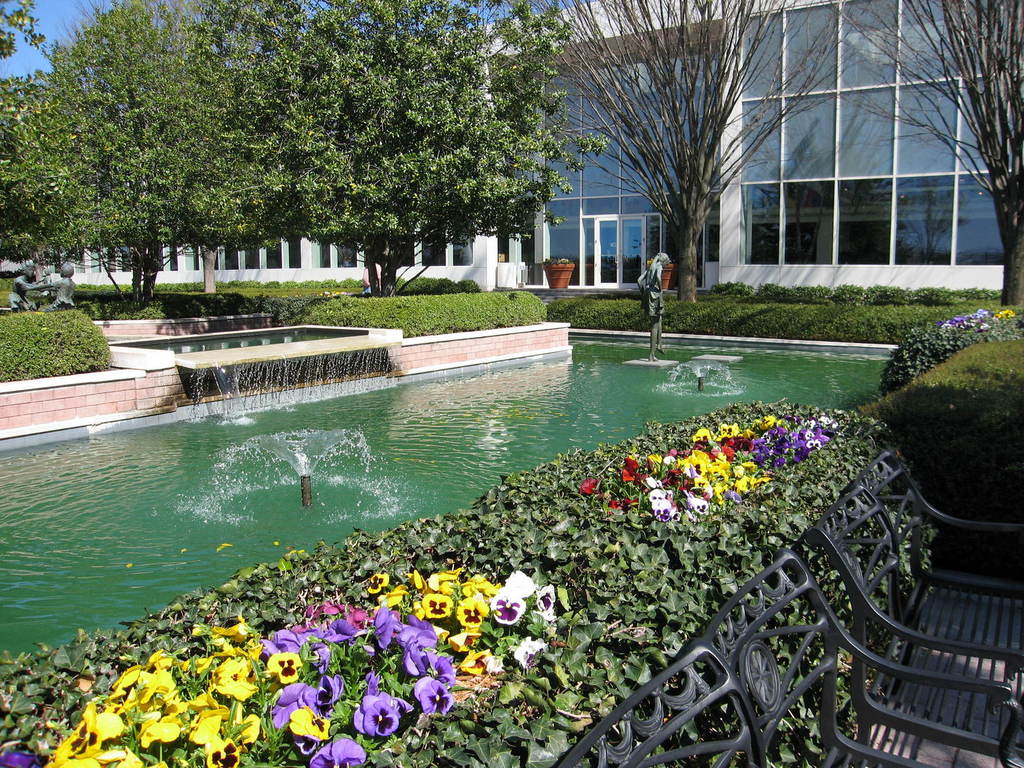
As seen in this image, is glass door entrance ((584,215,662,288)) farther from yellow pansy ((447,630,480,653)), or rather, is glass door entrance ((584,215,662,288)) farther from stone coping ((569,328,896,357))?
yellow pansy ((447,630,480,653))

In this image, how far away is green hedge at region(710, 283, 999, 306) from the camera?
70.0 feet

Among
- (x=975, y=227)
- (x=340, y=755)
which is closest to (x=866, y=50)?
(x=975, y=227)

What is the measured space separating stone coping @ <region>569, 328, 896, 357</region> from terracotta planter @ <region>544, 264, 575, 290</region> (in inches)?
321

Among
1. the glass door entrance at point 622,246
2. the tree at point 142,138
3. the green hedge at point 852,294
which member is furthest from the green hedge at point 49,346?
the glass door entrance at point 622,246

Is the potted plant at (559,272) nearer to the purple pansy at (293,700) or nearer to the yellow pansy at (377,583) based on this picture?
the yellow pansy at (377,583)

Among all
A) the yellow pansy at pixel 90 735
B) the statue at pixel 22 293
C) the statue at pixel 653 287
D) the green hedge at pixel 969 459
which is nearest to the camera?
the yellow pansy at pixel 90 735

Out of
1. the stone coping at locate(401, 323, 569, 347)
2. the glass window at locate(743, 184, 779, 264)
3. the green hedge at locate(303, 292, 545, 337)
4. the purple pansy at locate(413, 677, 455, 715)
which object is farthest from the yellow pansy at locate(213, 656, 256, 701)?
the glass window at locate(743, 184, 779, 264)

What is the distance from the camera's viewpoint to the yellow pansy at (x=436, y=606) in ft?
9.12

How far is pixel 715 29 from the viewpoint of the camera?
19578 mm

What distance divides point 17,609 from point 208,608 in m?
2.87

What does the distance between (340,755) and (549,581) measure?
1248 mm

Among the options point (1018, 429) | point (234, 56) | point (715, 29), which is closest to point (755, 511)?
point (1018, 429)

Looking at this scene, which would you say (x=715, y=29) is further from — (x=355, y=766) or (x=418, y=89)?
(x=355, y=766)

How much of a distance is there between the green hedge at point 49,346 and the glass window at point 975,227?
2109 centimetres
